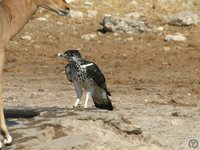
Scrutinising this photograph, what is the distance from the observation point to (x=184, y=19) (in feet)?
59.5

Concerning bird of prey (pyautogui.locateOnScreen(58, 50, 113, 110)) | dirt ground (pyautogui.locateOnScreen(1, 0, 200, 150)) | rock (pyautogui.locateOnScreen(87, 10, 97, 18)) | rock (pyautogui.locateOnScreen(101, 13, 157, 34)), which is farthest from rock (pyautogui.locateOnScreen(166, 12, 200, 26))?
bird of prey (pyautogui.locateOnScreen(58, 50, 113, 110))

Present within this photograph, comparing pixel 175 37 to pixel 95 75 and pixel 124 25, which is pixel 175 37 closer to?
pixel 124 25

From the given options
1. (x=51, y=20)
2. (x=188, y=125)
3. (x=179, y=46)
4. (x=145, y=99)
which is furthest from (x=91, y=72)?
(x=51, y=20)

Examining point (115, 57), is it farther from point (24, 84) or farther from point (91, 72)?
point (91, 72)

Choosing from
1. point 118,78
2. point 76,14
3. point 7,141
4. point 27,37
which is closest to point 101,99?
point 7,141

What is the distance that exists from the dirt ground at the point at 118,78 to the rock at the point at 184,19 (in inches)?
5.1

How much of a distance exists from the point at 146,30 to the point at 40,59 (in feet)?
8.20

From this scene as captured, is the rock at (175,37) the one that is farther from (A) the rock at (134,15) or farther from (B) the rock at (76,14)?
(B) the rock at (76,14)

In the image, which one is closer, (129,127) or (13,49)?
(129,127)

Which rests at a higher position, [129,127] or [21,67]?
[129,127]

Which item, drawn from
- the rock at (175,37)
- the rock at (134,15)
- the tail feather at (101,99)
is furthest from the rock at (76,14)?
the tail feather at (101,99)

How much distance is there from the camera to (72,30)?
59.4 feet

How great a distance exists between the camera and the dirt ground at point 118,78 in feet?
28.8

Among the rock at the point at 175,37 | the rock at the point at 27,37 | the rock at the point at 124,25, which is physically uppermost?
the rock at the point at 124,25
